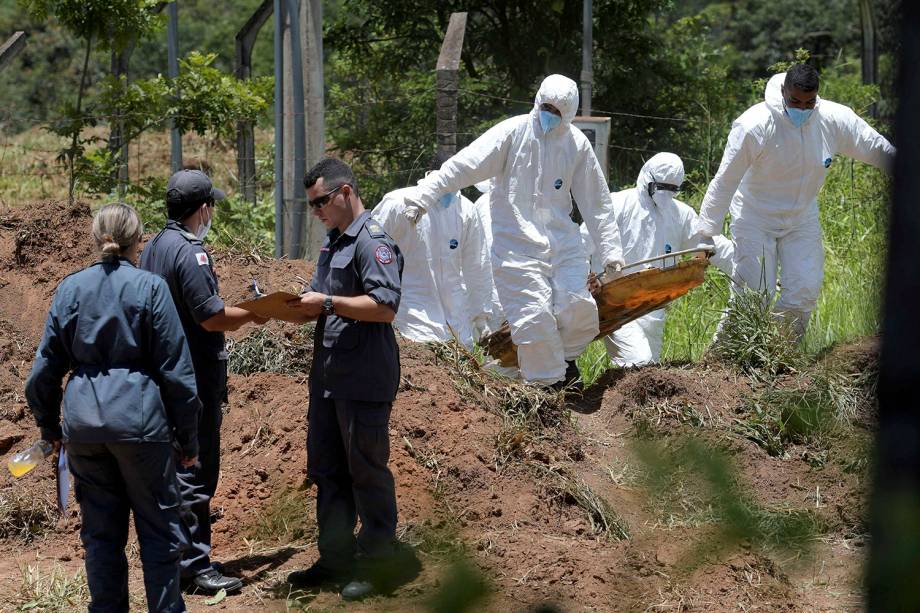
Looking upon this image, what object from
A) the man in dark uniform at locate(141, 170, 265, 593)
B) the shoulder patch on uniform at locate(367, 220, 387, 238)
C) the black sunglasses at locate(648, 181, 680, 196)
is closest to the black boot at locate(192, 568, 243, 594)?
the man in dark uniform at locate(141, 170, 265, 593)

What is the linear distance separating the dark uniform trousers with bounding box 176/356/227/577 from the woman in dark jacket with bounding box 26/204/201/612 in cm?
52

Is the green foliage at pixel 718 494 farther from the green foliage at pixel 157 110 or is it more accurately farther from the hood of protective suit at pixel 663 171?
the green foliage at pixel 157 110

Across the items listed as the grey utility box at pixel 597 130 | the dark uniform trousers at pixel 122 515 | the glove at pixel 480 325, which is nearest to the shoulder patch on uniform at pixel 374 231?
the dark uniform trousers at pixel 122 515

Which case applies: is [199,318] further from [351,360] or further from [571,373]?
[571,373]

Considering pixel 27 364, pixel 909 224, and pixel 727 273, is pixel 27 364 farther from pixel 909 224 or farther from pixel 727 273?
pixel 909 224

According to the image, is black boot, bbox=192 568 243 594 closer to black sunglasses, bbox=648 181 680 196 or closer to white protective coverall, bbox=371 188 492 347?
white protective coverall, bbox=371 188 492 347

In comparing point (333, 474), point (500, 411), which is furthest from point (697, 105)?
point (333, 474)

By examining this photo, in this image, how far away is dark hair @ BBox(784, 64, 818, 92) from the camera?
23.7 feet

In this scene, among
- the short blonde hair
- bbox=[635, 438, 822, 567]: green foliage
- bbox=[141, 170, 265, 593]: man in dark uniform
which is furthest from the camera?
bbox=[141, 170, 265, 593]: man in dark uniform

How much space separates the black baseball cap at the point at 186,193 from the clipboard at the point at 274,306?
45cm

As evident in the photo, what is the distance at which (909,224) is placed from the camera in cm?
100

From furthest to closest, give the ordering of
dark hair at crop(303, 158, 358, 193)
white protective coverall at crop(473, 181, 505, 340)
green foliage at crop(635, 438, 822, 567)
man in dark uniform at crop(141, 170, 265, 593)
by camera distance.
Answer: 1. white protective coverall at crop(473, 181, 505, 340)
2. dark hair at crop(303, 158, 358, 193)
3. man in dark uniform at crop(141, 170, 265, 593)
4. green foliage at crop(635, 438, 822, 567)

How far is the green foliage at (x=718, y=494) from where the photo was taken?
50.1 inches

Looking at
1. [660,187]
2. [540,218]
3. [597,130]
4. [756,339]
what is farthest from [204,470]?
[597,130]
